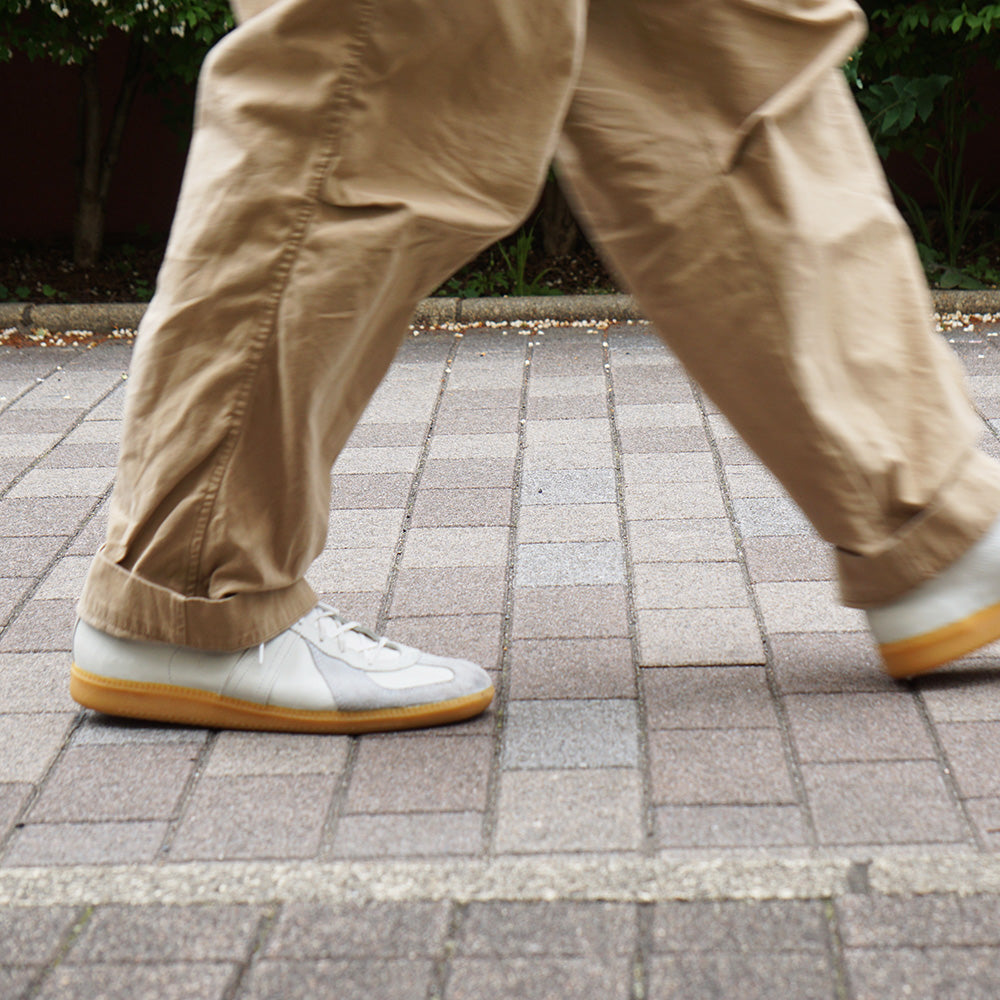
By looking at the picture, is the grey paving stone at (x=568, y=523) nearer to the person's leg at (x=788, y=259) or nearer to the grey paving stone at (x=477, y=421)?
the grey paving stone at (x=477, y=421)

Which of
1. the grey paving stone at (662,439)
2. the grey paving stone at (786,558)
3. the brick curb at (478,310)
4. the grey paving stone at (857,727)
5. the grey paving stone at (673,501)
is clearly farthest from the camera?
the brick curb at (478,310)

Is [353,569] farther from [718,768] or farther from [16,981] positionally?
[16,981]

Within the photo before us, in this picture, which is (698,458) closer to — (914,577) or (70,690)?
(914,577)

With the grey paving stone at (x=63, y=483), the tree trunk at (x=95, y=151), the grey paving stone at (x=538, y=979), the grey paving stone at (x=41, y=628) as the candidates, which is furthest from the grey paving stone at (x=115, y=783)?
the tree trunk at (x=95, y=151)

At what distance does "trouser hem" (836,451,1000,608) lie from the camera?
189 centimetres

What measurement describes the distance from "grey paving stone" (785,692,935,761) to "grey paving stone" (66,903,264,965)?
78 cm

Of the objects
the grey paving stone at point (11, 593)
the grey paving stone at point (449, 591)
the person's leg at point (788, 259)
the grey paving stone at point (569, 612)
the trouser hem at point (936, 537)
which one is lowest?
the grey paving stone at point (11, 593)

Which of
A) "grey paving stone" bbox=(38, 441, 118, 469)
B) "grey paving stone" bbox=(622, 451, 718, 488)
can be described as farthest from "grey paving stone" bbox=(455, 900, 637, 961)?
"grey paving stone" bbox=(38, 441, 118, 469)

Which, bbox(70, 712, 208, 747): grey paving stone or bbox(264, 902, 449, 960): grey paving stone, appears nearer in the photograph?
bbox(264, 902, 449, 960): grey paving stone

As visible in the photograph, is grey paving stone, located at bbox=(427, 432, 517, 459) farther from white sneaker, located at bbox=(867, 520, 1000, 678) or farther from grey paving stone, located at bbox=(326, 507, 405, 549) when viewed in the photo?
white sneaker, located at bbox=(867, 520, 1000, 678)

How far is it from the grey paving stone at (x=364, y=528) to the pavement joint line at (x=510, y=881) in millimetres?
1213

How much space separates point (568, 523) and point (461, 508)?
27 cm

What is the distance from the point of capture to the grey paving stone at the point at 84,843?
5.29 feet

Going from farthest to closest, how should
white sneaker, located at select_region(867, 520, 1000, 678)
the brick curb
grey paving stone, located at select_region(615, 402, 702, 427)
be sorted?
1. the brick curb
2. grey paving stone, located at select_region(615, 402, 702, 427)
3. white sneaker, located at select_region(867, 520, 1000, 678)
